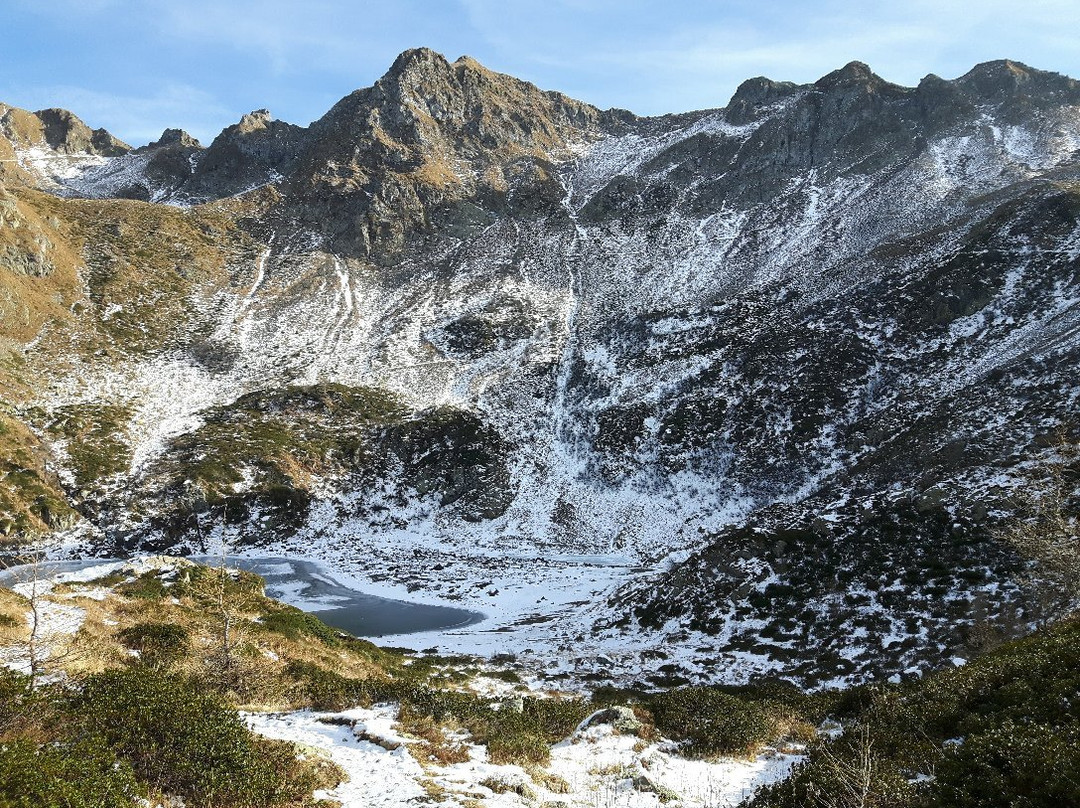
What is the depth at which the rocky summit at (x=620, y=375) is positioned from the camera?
25.7 m

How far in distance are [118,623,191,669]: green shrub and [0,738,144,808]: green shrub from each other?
6585 mm

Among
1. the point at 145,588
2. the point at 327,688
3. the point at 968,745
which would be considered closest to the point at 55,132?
the point at 145,588

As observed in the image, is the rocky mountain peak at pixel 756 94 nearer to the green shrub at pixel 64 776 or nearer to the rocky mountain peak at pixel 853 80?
the rocky mountain peak at pixel 853 80

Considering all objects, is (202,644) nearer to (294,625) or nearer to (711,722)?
(294,625)

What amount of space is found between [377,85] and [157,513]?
400ft

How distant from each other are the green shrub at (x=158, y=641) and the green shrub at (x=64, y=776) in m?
6.59

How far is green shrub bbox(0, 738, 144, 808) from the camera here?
19.4 ft

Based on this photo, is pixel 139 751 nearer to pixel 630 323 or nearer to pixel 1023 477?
pixel 1023 477

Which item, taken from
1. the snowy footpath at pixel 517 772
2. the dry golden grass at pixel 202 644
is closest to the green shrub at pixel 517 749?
the snowy footpath at pixel 517 772

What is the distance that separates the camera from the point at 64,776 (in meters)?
6.50

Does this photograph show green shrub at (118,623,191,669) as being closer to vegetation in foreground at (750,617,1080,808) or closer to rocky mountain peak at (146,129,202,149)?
vegetation in foreground at (750,617,1080,808)

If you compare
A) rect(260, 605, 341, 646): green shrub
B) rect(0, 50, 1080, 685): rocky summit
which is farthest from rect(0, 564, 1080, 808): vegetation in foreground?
rect(0, 50, 1080, 685): rocky summit

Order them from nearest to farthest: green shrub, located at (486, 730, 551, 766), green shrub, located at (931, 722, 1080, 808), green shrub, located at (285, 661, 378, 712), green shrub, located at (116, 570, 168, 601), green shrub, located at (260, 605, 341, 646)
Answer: green shrub, located at (931, 722, 1080, 808) < green shrub, located at (486, 730, 551, 766) < green shrub, located at (285, 661, 378, 712) < green shrub, located at (116, 570, 168, 601) < green shrub, located at (260, 605, 341, 646)

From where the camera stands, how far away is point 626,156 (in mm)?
128375
